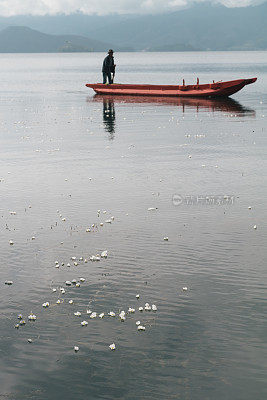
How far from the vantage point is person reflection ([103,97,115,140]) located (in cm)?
4295

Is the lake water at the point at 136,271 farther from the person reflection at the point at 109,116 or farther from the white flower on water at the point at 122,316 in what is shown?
the person reflection at the point at 109,116

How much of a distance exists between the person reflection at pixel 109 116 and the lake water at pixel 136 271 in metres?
8.71

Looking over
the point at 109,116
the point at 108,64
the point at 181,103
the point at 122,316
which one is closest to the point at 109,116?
the point at 109,116

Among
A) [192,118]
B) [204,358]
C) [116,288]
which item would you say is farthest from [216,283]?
[192,118]

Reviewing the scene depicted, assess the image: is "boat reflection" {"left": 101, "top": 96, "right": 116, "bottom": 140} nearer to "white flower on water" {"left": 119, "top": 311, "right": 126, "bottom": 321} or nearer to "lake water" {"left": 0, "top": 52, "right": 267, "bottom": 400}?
"lake water" {"left": 0, "top": 52, "right": 267, "bottom": 400}

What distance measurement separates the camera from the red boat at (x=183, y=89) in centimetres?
6500

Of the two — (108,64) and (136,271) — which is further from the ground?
(108,64)

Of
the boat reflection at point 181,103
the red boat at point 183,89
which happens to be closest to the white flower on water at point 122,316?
the boat reflection at point 181,103

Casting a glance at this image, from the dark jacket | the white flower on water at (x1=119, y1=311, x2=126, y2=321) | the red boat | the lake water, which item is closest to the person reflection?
the red boat

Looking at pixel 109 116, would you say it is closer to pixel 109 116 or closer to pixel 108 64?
pixel 109 116

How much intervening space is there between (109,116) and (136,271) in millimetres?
38530

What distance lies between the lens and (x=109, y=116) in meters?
52.4

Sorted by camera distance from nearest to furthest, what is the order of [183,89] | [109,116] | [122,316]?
[122,316], [109,116], [183,89]

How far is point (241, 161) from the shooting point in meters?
29.8
